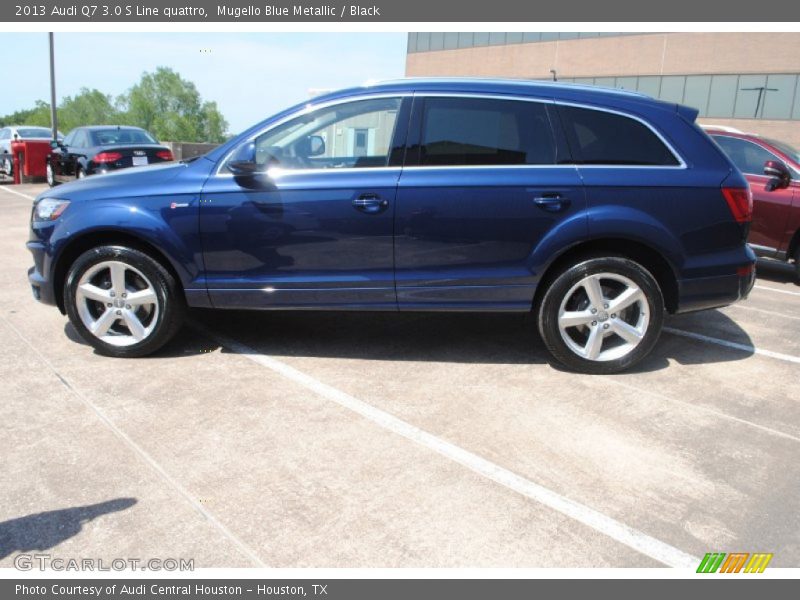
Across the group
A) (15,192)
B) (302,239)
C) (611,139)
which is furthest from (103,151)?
(611,139)

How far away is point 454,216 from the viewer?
161 inches

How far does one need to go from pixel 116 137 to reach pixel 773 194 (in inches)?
476

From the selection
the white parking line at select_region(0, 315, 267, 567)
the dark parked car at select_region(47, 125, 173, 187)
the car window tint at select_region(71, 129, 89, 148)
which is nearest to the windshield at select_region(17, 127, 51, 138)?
the dark parked car at select_region(47, 125, 173, 187)

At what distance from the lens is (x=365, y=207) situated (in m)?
4.10

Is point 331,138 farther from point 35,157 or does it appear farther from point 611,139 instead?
point 35,157

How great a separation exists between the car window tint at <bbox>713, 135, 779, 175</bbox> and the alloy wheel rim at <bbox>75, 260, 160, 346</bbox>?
6712mm

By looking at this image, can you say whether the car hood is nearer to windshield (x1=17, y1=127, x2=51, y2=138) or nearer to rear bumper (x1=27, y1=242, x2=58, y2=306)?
rear bumper (x1=27, y1=242, x2=58, y2=306)

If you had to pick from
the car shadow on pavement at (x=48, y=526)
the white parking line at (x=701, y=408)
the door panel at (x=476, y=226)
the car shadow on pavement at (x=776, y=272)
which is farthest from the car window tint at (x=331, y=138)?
the car shadow on pavement at (x=776, y=272)

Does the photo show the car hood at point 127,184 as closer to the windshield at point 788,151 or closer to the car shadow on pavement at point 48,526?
the car shadow on pavement at point 48,526

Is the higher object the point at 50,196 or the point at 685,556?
the point at 50,196

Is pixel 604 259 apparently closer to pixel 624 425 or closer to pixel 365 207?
pixel 624 425

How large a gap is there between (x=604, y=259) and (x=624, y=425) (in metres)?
1.13

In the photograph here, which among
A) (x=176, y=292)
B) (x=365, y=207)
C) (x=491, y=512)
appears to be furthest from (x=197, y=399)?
(x=491, y=512)

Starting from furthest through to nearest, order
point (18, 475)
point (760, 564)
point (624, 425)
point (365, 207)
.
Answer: point (365, 207)
point (624, 425)
point (18, 475)
point (760, 564)
